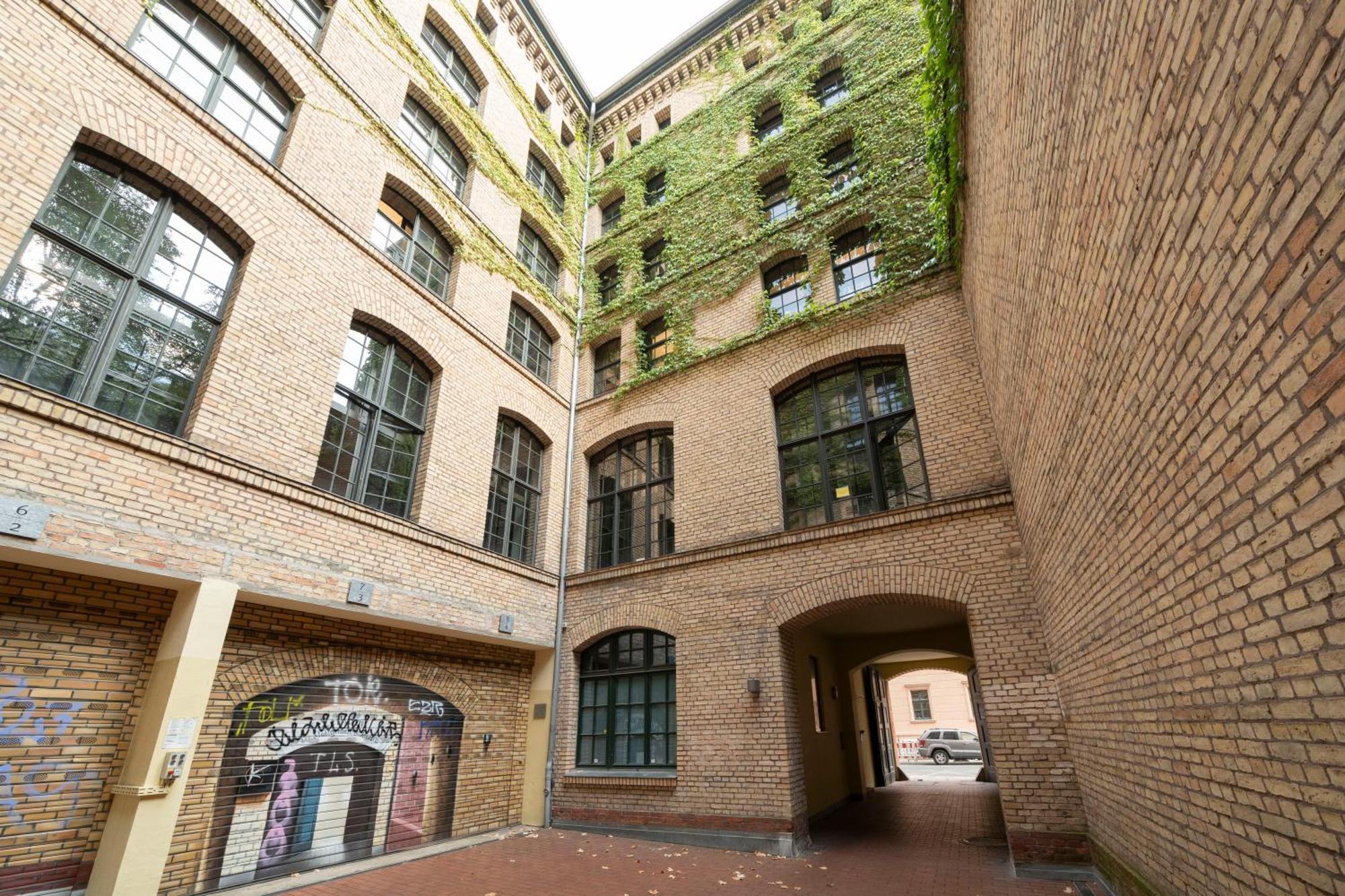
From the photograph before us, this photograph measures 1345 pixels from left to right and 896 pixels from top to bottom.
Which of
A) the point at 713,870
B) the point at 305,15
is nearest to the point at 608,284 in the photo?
the point at 305,15

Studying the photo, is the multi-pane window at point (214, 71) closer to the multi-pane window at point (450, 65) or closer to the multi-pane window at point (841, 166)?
the multi-pane window at point (450, 65)

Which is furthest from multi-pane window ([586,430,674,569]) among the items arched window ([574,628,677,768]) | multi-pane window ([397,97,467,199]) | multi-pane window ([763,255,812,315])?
multi-pane window ([397,97,467,199])

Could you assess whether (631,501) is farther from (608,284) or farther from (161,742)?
(161,742)

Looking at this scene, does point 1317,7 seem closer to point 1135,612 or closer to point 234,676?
point 1135,612

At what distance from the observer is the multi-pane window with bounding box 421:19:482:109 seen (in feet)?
41.1

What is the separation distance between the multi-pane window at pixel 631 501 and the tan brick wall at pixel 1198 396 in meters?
7.31

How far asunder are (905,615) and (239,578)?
10.1 metres

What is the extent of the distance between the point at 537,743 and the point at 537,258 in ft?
35.0

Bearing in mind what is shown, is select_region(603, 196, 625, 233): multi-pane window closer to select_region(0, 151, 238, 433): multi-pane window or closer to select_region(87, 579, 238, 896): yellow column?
select_region(0, 151, 238, 433): multi-pane window

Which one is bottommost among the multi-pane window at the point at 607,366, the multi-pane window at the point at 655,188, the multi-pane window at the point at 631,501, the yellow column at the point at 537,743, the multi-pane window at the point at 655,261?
the yellow column at the point at 537,743

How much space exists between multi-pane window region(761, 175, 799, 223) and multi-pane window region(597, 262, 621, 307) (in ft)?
13.1

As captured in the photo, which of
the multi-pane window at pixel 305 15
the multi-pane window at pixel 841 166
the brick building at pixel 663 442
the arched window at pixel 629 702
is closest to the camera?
the brick building at pixel 663 442

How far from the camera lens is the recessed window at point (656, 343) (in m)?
12.9

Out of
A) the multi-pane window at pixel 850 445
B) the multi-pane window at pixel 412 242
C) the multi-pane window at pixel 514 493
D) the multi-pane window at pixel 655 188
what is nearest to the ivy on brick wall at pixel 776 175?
the multi-pane window at pixel 655 188
